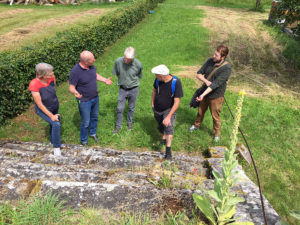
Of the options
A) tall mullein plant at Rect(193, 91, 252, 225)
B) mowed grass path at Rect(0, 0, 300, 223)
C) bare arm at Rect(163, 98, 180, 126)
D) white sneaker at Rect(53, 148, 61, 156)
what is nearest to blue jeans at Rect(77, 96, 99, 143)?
mowed grass path at Rect(0, 0, 300, 223)

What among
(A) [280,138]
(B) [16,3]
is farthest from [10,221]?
(B) [16,3]

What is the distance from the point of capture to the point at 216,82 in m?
4.90

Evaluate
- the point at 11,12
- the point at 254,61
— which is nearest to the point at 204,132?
the point at 254,61

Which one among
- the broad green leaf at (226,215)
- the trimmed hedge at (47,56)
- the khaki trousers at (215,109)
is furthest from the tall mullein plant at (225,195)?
the trimmed hedge at (47,56)

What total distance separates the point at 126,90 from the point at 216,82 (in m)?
2.17

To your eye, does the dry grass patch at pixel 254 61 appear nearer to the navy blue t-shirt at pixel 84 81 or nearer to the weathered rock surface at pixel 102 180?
the navy blue t-shirt at pixel 84 81

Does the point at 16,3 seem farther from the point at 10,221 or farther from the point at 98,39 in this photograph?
the point at 10,221

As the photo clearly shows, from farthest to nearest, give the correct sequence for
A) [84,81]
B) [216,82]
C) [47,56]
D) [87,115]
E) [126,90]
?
Answer: [47,56] → [126,90] → [87,115] → [216,82] → [84,81]

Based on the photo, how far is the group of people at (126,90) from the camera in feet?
14.1

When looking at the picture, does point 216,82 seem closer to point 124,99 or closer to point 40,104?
point 124,99

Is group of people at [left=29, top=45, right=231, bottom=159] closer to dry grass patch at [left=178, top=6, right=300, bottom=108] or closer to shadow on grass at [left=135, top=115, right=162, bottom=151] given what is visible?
shadow on grass at [left=135, top=115, right=162, bottom=151]

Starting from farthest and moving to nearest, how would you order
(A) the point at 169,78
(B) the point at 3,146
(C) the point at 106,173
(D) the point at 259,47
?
(D) the point at 259,47
(B) the point at 3,146
(A) the point at 169,78
(C) the point at 106,173

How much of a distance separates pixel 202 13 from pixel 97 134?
2015 cm

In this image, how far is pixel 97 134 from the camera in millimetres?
5941
